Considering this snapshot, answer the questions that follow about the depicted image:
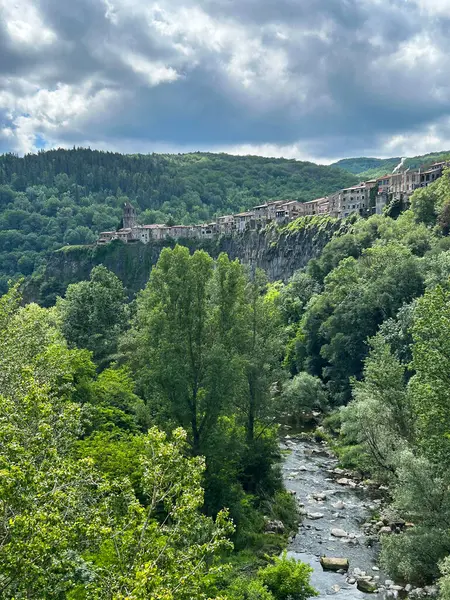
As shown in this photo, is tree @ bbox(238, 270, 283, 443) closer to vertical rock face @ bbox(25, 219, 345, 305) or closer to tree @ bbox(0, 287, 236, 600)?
tree @ bbox(0, 287, 236, 600)

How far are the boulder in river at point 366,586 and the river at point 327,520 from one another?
8.7 inches

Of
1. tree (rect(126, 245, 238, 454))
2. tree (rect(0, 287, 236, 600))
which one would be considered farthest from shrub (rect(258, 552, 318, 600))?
tree (rect(0, 287, 236, 600))

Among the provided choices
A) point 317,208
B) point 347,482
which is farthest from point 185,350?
point 317,208

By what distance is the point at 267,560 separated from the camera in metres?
26.2

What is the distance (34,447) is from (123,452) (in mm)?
13607

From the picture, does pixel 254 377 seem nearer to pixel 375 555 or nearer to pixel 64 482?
pixel 375 555

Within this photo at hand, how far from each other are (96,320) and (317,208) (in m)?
107

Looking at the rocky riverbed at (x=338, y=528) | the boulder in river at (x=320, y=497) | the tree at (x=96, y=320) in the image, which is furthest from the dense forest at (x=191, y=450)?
the tree at (x=96, y=320)

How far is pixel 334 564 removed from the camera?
26844 millimetres

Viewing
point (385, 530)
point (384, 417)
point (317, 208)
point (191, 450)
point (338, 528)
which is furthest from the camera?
point (317, 208)

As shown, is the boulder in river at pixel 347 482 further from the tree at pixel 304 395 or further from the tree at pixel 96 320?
the tree at pixel 96 320

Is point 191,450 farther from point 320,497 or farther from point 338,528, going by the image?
point 320,497

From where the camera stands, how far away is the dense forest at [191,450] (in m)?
10.6

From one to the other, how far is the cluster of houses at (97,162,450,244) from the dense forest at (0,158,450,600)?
66.6m
